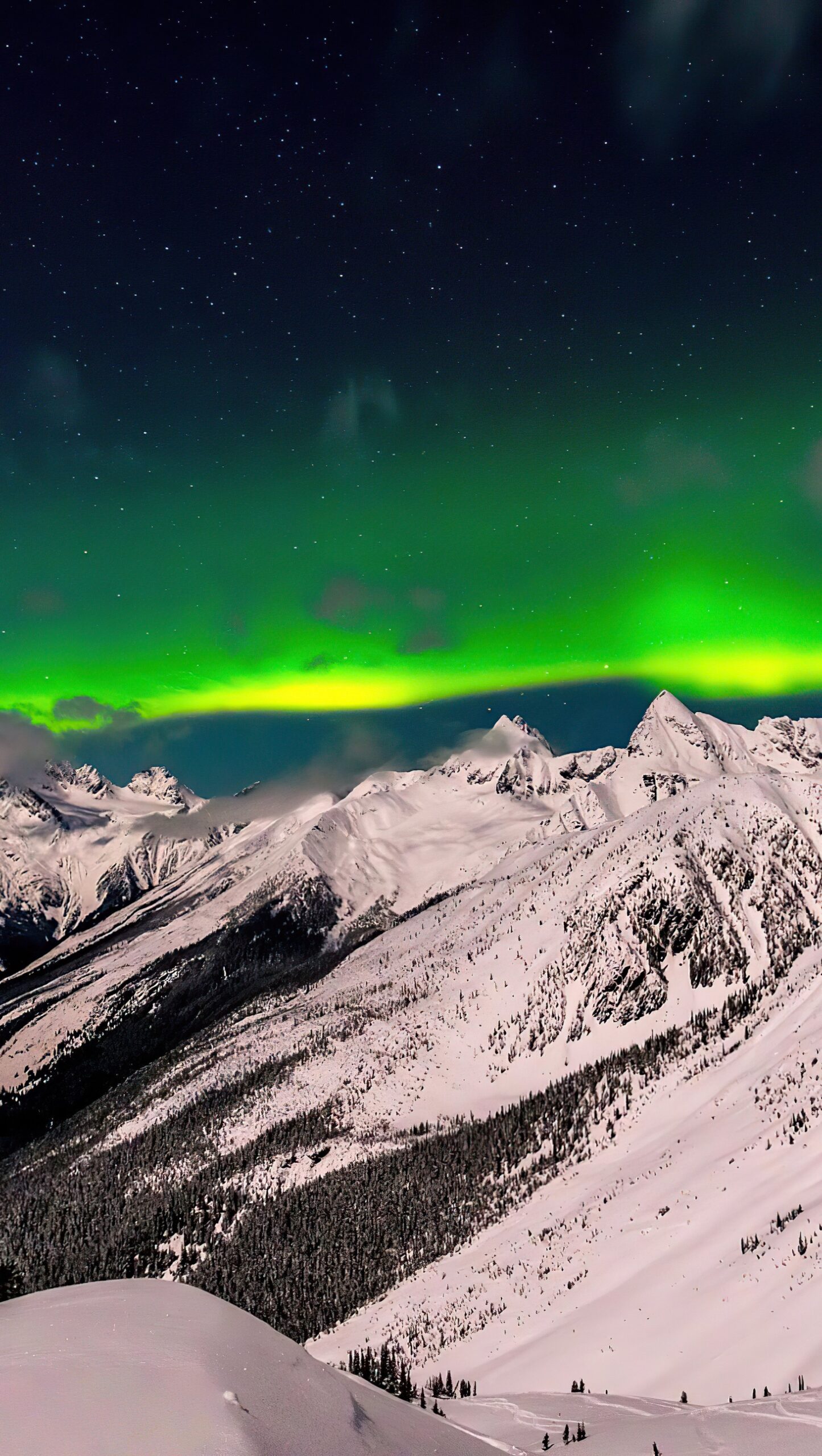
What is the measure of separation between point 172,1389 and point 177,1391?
9cm

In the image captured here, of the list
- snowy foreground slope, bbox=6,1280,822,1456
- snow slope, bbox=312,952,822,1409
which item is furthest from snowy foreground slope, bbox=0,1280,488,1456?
snow slope, bbox=312,952,822,1409

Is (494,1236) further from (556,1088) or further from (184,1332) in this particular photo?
(184,1332)

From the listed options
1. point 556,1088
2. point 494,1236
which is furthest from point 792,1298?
point 556,1088

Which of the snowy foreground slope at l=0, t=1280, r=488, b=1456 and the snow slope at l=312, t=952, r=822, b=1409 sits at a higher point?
the snowy foreground slope at l=0, t=1280, r=488, b=1456

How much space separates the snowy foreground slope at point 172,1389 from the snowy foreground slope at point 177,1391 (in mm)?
26

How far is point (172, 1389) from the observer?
11.9 meters

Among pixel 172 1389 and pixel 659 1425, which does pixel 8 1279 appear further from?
pixel 172 1389

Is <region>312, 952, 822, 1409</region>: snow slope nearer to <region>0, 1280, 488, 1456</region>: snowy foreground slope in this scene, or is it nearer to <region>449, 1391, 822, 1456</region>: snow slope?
<region>449, 1391, 822, 1456</region>: snow slope

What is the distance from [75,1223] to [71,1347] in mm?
202036

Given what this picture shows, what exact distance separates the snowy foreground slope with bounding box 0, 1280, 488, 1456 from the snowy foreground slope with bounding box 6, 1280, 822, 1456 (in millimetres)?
26

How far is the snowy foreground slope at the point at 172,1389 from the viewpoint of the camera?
1049cm

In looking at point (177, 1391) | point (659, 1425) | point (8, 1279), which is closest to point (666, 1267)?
point (659, 1425)

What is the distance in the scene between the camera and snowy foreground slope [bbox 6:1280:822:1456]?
10508 mm

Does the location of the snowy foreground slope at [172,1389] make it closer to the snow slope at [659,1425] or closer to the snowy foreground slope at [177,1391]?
the snowy foreground slope at [177,1391]
